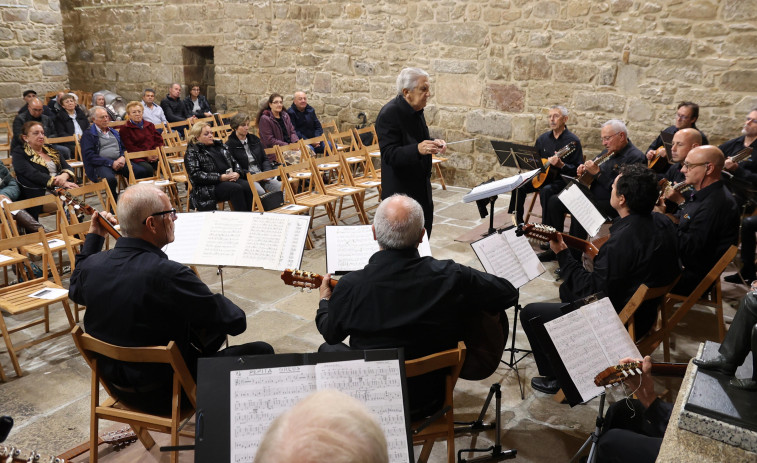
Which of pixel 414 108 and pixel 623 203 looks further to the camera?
pixel 414 108

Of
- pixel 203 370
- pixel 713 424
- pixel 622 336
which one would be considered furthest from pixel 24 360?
pixel 713 424

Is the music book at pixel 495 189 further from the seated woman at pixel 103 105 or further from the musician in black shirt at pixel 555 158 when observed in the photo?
the seated woman at pixel 103 105

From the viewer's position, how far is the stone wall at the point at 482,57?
646cm

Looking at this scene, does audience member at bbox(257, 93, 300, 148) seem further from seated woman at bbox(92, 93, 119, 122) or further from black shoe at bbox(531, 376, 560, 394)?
black shoe at bbox(531, 376, 560, 394)

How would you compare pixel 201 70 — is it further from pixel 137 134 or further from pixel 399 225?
pixel 399 225

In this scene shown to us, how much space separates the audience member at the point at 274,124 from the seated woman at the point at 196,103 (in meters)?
3.34

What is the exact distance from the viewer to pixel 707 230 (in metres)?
3.93

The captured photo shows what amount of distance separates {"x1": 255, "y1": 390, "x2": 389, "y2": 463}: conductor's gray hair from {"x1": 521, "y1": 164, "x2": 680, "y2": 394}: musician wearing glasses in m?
2.44

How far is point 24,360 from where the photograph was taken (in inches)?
156

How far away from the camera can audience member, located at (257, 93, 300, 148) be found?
7941mm

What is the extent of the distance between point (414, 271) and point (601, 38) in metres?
5.76

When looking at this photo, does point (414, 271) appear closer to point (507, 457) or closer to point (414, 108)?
point (507, 457)

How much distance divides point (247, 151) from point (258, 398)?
5.36 m

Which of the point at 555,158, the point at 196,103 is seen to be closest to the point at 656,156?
the point at 555,158
